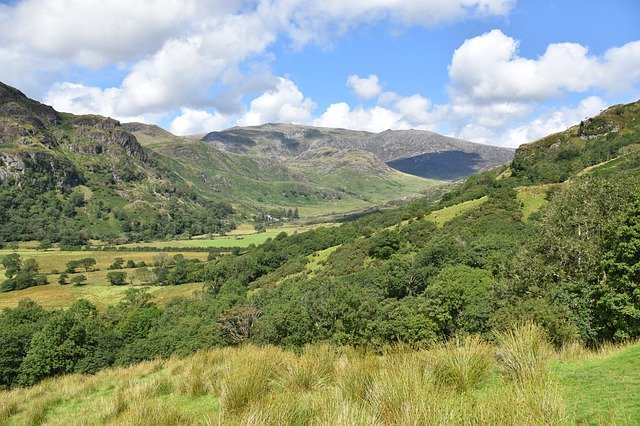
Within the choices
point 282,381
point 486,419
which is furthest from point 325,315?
point 486,419

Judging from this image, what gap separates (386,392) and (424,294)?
5641 centimetres

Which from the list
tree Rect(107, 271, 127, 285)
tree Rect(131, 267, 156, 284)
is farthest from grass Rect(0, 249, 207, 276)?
tree Rect(107, 271, 127, 285)

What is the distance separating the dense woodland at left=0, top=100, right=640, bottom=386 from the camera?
2638 centimetres

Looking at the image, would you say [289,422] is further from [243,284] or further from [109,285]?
[109,285]

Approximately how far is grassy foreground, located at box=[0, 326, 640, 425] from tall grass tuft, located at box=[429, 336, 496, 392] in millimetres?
16

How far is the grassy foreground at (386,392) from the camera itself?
4238 millimetres

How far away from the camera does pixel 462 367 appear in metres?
6.55

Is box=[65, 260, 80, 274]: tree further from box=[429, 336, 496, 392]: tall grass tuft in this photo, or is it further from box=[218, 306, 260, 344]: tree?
box=[429, 336, 496, 392]: tall grass tuft

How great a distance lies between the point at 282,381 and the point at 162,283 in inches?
5464

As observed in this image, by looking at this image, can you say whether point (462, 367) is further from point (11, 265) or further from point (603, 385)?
point (11, 265)

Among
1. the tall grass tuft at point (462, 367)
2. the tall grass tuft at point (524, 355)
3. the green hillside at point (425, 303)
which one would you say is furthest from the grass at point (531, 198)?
the tall grass tuft at point (462, 367)

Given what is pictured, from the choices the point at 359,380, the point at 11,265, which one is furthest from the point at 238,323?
the point at 11,265

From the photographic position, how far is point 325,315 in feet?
169

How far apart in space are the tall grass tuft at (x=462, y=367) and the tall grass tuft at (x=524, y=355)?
349mm
